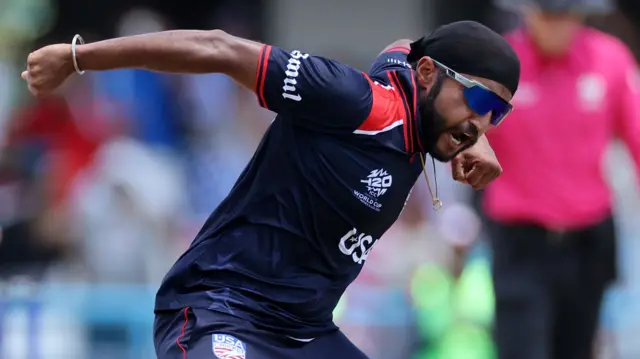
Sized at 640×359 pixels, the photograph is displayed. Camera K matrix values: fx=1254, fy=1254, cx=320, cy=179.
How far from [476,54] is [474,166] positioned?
54 cm

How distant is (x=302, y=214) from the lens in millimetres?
4336

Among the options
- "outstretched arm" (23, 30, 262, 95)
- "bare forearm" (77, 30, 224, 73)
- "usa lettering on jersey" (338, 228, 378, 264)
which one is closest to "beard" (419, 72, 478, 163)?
"usa lettering on jersey" (338, 228, 378, 264)

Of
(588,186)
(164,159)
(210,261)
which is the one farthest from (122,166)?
(210,261)

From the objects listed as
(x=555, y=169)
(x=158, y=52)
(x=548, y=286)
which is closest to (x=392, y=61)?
(x=158, y=52)

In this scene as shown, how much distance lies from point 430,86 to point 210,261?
0.98 meters

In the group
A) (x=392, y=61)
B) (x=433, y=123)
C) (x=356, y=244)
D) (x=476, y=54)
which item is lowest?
(x=356, y=244)

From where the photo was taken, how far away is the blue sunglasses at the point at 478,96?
428 centimetres

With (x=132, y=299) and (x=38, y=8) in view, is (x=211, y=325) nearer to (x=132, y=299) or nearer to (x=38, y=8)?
(x=132, y=299)

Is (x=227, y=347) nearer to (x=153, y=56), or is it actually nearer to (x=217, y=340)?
(x=217, y=340)

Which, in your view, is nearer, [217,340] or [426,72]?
[217,340]

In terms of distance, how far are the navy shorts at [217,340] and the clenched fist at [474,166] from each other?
2.75 feet

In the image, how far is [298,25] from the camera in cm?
1287

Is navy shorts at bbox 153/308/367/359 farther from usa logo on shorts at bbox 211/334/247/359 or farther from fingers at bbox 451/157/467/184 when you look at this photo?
fingers at bbox 451/157/467/184

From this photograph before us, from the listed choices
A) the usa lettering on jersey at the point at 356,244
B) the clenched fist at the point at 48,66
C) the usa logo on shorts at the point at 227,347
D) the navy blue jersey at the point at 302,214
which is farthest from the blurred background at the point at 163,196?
the clenched fist at the point at 48,66
